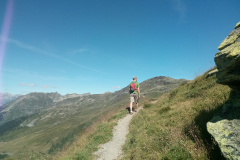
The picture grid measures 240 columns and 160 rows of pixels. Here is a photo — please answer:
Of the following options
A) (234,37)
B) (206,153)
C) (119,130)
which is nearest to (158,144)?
(206,153)

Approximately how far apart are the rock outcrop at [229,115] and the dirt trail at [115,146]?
6948 millimetres

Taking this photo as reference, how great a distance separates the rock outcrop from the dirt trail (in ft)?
22.8

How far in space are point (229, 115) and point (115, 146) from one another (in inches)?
356

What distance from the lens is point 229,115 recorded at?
17.2 ft

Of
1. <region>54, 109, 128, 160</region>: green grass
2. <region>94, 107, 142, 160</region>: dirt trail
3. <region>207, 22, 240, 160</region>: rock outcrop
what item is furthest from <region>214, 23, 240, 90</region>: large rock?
<region>54, 109, 128, 160</region>: green grass

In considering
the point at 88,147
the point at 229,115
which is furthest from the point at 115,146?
the point at 229,115

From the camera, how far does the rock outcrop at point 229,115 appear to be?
4392 millimetres

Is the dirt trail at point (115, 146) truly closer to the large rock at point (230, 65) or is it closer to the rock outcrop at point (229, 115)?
the rock outcrop at point (229, 115)

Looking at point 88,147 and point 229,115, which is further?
point 88,147

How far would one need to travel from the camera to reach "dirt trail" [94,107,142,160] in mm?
10680

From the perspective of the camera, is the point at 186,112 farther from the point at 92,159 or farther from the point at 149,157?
the point at 92,159

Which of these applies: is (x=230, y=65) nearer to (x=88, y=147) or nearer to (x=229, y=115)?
(x=229, y=115)

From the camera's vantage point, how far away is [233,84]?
17.5ft

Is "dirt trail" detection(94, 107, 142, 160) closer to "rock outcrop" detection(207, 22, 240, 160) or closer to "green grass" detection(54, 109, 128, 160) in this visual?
"green grass" detection(54, 109, 128, 160)
